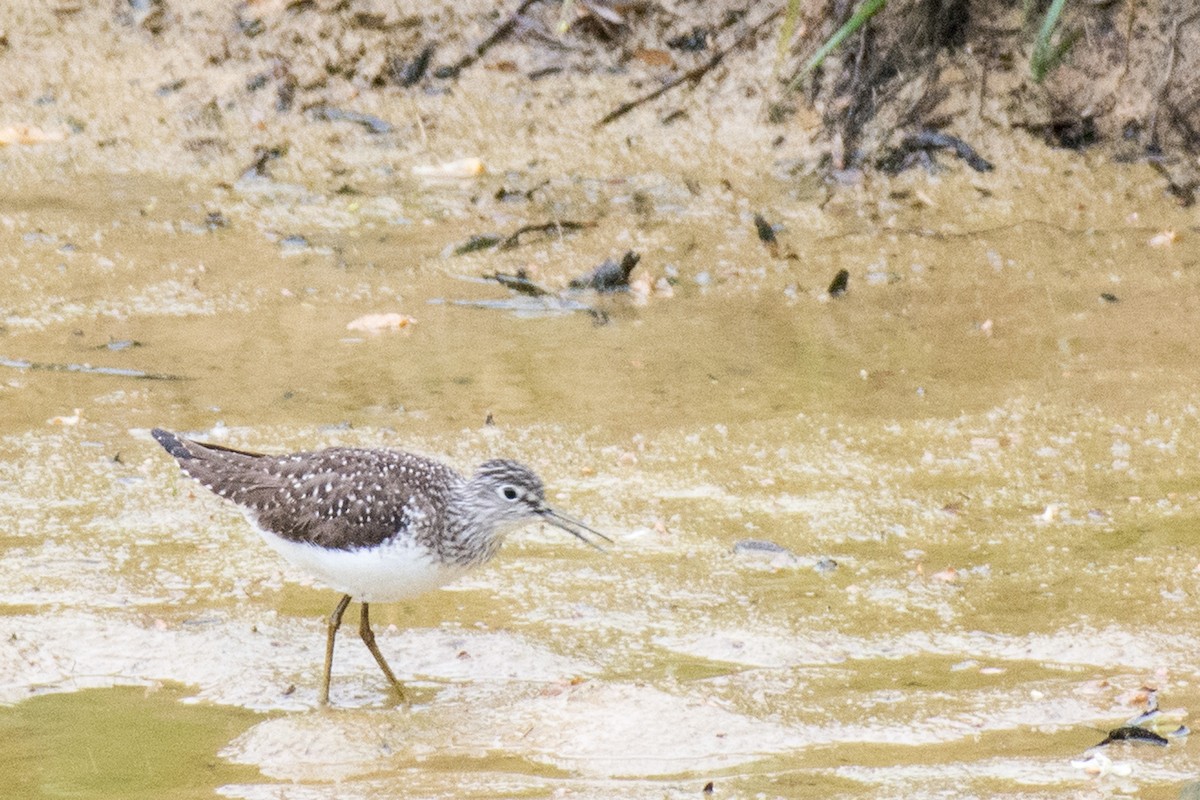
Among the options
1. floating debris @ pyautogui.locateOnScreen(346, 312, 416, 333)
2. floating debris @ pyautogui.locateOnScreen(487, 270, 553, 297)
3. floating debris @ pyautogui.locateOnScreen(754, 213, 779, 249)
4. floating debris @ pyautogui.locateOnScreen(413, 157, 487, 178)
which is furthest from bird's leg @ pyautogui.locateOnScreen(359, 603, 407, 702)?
floating debris @ pyautogui.locateOnScreen(413, 157, 487, 178)

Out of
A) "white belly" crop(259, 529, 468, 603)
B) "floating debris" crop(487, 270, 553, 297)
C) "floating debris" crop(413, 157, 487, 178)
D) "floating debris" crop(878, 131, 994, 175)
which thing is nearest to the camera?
"white belly" crop(259, 529, 468, 603)

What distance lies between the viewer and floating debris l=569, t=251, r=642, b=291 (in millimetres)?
7891

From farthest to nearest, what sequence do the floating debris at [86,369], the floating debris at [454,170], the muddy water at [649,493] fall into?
the floating debris at [454,170]
the floating debris at [86,369]
the muddy water at [649,493]

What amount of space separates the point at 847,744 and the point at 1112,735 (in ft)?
2.34

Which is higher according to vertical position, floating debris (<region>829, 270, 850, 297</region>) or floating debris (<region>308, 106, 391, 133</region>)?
floating debris (<region>308, 106, 391, 133</region>)

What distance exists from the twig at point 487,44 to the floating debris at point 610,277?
→ 209 cm

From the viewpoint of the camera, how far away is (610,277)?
25.9 ft

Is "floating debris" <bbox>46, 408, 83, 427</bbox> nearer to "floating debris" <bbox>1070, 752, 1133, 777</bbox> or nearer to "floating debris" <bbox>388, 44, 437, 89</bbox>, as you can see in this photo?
"floating debris" <bbox>388, 44, 437, 89</bbox>

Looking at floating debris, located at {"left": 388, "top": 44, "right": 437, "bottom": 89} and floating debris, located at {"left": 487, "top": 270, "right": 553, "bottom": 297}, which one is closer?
floating debris, located at {"left": 487, "top": 270, "right": 553, "bottom": 297}

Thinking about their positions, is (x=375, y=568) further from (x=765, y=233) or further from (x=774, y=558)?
(x=765, y=233)

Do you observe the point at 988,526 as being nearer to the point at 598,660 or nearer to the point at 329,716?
the point at 598,660

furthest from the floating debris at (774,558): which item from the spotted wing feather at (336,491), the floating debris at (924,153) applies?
the floating debris at (924,153)

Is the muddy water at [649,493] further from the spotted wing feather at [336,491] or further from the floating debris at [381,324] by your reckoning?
the spotted wing feather at [336,491]

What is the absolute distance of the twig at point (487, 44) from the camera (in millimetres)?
9391
